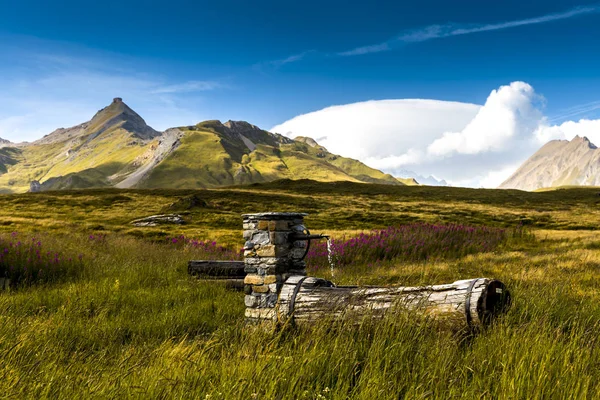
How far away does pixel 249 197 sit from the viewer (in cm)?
6769

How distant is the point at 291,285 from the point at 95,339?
330 cm

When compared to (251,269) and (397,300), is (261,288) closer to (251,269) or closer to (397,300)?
(251,269)

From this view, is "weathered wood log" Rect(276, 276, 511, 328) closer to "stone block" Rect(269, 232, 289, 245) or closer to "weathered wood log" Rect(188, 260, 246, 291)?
"stone block" Rect(269, 232, 289, 245)

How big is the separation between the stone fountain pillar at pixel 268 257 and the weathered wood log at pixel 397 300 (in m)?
1.21

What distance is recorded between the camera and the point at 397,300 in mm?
5230

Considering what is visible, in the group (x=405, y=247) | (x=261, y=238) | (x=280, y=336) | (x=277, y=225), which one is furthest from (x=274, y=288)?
(x=405, y=247)

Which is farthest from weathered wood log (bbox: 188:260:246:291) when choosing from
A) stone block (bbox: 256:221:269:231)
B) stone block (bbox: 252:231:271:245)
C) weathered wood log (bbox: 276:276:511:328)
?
weathered wood log (bbox: 276:276:511:328)

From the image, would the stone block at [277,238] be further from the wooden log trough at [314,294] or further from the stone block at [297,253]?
the stone block at [297,253]

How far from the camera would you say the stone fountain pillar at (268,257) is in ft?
25.3

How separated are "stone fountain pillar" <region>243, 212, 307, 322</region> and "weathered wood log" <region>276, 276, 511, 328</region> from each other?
3.97 ft

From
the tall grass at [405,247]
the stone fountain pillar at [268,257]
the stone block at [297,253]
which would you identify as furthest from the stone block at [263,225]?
the tall grass at [405,247]

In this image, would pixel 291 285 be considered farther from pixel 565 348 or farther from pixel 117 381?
pixel 565 348

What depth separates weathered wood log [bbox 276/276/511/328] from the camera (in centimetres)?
481

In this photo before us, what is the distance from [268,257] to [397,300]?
10.5 feet
